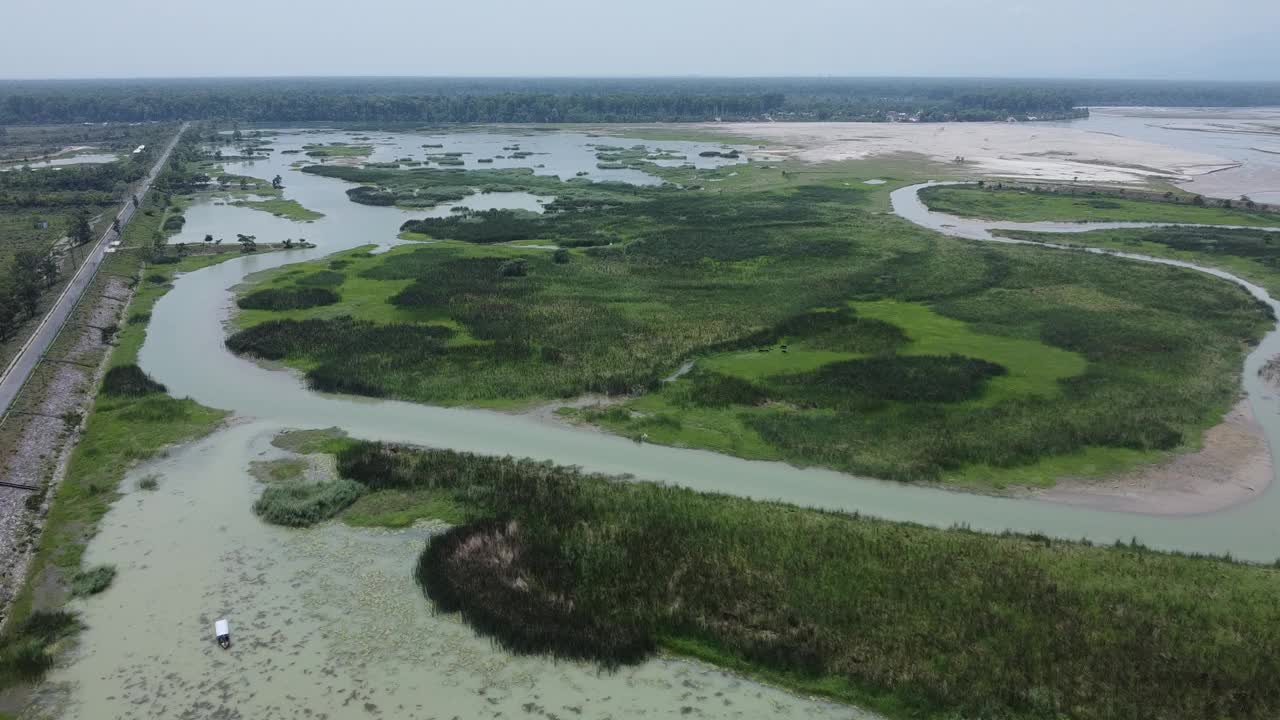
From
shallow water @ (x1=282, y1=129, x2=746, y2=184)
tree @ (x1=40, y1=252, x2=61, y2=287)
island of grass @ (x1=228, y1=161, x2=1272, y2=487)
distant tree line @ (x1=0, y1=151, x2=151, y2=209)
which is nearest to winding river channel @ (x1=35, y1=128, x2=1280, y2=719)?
island of grass @ (x1=228, y1=161, x2=1272, y2=487)

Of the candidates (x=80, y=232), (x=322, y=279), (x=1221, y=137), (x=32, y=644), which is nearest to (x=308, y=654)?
(x=32, y=644)

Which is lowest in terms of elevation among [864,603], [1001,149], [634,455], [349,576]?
[349,576]

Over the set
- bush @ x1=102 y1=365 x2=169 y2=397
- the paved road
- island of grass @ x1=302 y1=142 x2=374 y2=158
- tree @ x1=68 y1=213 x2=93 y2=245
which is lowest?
bush @ x1=102 y1=365 x2=169 y2=397

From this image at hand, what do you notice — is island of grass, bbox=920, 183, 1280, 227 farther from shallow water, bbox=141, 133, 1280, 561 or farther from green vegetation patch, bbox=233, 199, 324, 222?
green vegetation patch, bbox=233, 199, 324, 222

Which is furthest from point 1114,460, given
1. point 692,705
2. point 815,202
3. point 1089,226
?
point 815,202

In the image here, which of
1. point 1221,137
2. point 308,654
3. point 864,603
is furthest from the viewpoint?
point 1221,137

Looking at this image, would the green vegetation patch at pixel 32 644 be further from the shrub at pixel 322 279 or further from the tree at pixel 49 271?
the tree at pixel 49 271

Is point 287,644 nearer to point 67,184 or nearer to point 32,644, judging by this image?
point 32,644
